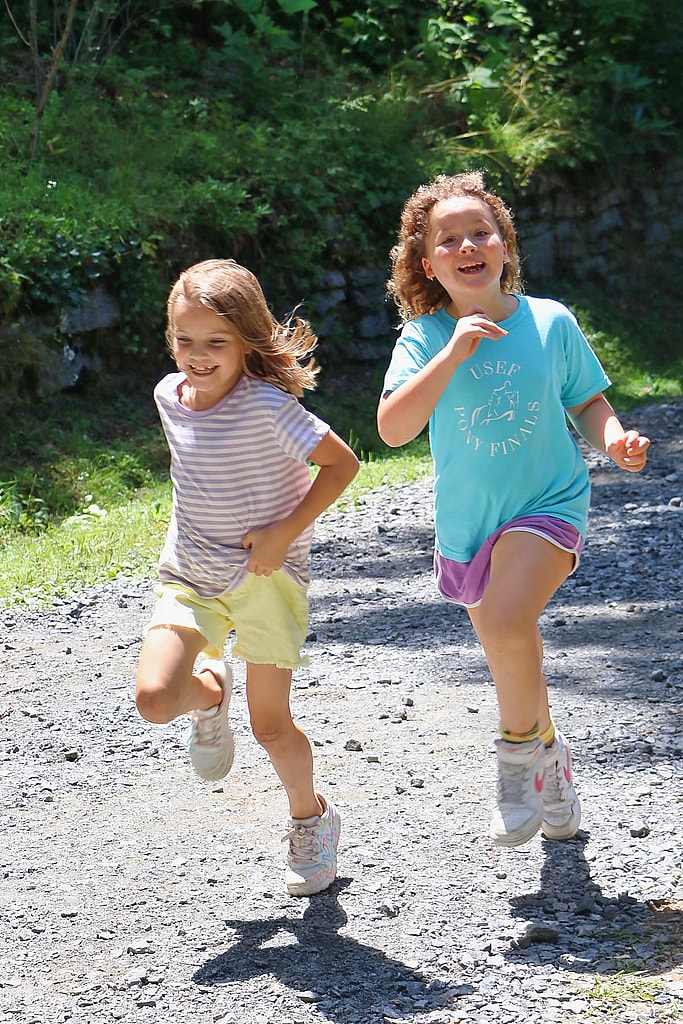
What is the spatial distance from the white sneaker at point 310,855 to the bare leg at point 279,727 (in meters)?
0.08

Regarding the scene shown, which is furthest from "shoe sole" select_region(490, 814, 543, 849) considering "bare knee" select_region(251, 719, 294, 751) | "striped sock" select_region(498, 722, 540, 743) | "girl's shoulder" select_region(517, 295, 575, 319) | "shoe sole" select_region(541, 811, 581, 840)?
"girl's shoulder" select_region(517, 295, 575, 319)

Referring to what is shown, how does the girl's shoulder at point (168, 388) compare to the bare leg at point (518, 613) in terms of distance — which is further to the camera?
the girl's shoulder at point (168, 388)

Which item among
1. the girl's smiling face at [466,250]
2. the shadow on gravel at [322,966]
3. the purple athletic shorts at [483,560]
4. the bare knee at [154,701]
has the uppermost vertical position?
the girl's smiling face at [466,250]

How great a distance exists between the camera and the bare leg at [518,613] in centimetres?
291

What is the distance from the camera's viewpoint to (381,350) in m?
10.9

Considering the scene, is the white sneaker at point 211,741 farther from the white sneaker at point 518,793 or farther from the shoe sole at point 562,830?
the shoe sole at point 562,830

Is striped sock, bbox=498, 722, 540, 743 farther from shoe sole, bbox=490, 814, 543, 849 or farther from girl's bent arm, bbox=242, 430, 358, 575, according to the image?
girl's bent arm, bbox=242, 430, 358, 575

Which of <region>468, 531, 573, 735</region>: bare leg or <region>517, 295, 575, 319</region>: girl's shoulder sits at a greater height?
<region>517, 295, 575, 319</region>: girl's shoulder

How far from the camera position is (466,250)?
302cm

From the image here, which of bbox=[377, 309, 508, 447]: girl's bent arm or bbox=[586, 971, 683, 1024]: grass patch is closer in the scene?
bbox=[586, 971, 683, 1024]: grass patch

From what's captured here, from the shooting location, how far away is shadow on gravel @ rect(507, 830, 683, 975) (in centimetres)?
286

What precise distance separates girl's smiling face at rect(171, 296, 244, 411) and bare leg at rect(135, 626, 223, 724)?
63 cm

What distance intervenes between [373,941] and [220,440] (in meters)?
1.30

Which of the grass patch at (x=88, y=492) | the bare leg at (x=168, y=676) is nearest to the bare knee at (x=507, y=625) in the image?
the bare leg at (x=168, y=676)
